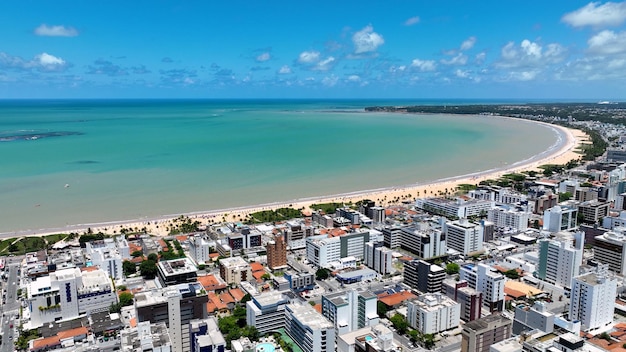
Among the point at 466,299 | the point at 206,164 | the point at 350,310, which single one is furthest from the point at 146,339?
the point at 206,164

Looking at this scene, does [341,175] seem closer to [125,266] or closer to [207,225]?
[207,225]

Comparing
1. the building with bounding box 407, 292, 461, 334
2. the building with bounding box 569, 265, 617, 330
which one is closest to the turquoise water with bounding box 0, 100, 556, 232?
the building with bounding box 407, 292, 461, 334

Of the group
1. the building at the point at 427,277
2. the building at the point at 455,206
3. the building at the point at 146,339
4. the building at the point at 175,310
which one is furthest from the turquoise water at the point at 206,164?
→ the building at the point at 146,339

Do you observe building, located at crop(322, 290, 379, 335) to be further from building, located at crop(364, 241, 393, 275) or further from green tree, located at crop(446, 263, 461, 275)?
green tree, located at crop(446, 263, 461, 275)

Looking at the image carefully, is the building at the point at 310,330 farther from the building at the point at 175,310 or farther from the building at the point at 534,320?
the building at the point at 534,320

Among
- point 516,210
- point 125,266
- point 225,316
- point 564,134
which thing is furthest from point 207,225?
point 564,134
